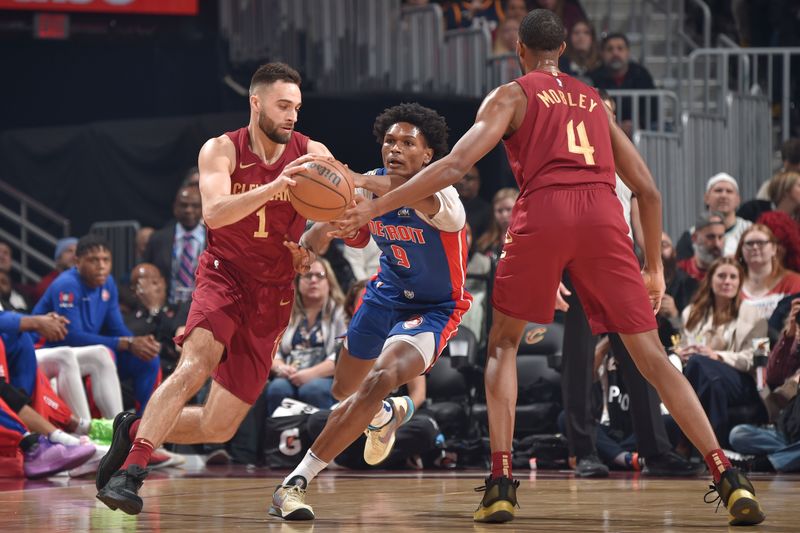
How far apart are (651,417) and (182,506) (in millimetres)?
2846

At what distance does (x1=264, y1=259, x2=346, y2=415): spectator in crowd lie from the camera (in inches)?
362

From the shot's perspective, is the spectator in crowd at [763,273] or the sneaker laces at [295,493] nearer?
the sneaker laces at [295,493]

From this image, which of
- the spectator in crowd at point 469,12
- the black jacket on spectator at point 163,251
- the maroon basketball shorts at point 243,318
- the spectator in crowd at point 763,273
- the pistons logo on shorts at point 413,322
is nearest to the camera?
the maroon basketball shorts at point 243,318

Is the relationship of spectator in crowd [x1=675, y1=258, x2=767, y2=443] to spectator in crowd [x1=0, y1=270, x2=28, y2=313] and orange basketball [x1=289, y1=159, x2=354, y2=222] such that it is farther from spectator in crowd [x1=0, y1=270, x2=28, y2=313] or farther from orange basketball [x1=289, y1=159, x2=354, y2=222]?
spectator in crowd [x1=0, y1=270, x2=28, y2=313]

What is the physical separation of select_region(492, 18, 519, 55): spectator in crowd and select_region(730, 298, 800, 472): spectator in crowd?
15.9ft

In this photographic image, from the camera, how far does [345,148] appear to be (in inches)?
504

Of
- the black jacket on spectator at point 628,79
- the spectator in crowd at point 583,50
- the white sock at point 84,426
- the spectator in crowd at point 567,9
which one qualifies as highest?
the spectator in crowd at point 567,9

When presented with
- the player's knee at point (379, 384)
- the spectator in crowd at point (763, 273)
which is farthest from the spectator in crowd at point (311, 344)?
the player's knee at point (379, 384)

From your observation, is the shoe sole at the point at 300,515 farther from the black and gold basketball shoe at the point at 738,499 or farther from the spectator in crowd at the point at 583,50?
the spectator in crowd at the point at 583,50

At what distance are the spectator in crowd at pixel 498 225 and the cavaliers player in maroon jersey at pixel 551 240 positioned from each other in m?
4.26

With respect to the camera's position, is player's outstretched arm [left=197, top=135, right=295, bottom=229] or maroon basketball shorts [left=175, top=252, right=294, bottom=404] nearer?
player's outstretched arm [left=197, top=135, right=295, bottom=229]

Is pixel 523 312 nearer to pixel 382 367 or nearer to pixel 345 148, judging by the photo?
pixel 382 367

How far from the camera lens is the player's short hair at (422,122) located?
20.1 ft

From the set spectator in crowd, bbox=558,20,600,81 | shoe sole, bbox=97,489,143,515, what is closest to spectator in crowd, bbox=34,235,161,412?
shoe sole, bbox=97,489,143,515
